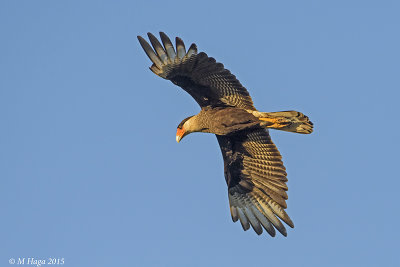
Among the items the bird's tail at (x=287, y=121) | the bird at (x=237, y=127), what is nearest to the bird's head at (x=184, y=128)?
the bird at (x=237, y=127)

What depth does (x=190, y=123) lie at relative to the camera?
11.4 m

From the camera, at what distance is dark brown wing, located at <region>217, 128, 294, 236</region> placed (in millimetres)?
11555

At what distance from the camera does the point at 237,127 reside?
11.2 metres

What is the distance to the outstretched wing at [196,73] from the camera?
1084cm

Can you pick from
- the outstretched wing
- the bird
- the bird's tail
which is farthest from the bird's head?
the bird's tail

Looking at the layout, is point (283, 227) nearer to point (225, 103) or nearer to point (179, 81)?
point (225, 103)

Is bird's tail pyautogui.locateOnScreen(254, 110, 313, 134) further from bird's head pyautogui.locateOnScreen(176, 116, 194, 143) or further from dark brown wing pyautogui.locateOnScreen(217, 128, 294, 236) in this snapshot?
bird's head pyautogui.locateOnScreen(176, 116, 194, 143)

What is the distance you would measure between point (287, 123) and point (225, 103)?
1082 millimetres

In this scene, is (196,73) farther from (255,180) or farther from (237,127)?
(255,180)

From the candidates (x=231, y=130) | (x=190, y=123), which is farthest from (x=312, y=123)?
(x=190, y=123)

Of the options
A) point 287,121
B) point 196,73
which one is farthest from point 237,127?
point 196,73

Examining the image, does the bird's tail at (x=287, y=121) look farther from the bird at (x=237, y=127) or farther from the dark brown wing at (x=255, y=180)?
the dark brown wing at (x=255, y=180)

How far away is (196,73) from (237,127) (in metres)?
1.13

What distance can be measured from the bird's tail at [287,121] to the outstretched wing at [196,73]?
0.33 metres
